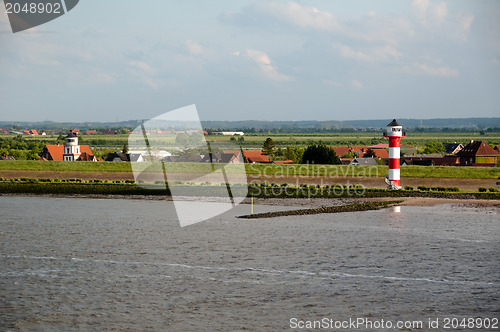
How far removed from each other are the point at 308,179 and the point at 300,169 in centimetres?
533

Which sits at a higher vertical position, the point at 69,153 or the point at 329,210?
the point at 69,153

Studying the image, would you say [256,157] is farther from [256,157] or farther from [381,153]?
[381,153]

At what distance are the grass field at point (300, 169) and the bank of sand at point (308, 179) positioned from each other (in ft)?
5.07

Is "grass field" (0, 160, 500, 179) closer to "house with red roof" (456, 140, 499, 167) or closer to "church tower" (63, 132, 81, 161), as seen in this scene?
"house with red roof" (456, 140, 499, 167)

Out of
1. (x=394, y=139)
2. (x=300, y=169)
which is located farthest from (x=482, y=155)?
(x=394, y=139)

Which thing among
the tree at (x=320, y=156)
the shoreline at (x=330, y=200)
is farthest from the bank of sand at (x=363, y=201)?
the tree at (x=320, y=156)

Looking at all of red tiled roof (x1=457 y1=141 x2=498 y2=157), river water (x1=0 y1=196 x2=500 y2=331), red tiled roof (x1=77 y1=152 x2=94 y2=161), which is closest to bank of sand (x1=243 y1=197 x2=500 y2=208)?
river water (x1=0 y1=196 x2=500 y2=331)

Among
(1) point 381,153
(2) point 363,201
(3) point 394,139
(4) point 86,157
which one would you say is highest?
(3) point 394,139

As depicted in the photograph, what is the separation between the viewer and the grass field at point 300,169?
5484 centimetres

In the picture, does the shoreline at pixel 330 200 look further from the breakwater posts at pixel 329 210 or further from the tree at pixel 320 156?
the tree at pixel 320 156

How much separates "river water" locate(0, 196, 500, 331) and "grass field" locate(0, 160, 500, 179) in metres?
23.5

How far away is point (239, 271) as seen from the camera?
63.8 feet

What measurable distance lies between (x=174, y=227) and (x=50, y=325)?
15051 millimetres

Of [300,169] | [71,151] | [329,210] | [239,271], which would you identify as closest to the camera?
[239,271]
